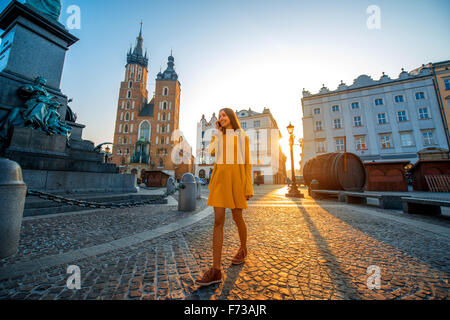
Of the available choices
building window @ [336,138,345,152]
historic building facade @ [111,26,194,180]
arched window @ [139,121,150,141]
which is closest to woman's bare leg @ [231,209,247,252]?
building window @ [336,138,345,152]

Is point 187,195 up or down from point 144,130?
down

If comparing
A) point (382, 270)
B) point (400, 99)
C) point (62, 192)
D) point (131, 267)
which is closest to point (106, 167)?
point (62, 192)

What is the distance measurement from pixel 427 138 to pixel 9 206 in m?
33.6

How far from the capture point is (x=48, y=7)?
23.9ft

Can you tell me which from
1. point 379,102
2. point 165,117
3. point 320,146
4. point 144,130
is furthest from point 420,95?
point 144,130

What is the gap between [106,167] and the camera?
6.98 m

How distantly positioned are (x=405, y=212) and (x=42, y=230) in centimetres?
821

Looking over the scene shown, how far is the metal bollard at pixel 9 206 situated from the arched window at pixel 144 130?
166 feet

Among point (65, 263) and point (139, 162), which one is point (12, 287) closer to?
point (65, 263)

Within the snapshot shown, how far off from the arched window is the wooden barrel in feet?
159

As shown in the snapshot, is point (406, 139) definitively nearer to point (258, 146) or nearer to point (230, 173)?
point (258, 146)

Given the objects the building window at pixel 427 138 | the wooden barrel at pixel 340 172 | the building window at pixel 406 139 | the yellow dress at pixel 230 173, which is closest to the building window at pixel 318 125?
the building window at pixel 406 139

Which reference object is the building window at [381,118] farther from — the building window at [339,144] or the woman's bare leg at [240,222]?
the woman's bare leg at [240,222]

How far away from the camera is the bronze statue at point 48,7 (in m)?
7.02
